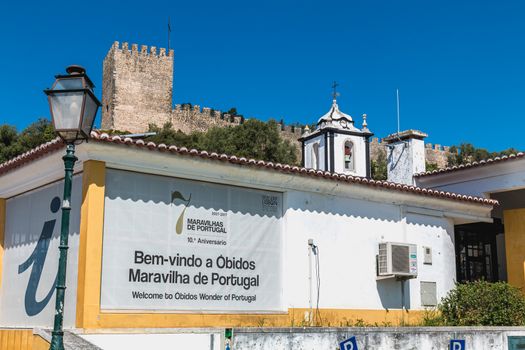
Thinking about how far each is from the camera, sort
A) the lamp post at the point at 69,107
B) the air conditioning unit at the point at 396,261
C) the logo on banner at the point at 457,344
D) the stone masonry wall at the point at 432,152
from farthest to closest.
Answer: the stone masonry wall at the point at 432,152
the air conditioning unit at the point at 396,261
the logo on banner at the point at 457,344
the lamp post at the point at 69,107

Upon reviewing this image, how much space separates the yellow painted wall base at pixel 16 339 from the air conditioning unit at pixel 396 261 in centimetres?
684

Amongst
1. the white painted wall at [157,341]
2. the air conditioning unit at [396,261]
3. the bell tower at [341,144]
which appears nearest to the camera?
the white painted wall at [157,341]

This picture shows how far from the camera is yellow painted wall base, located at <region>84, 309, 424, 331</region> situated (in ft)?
34.0

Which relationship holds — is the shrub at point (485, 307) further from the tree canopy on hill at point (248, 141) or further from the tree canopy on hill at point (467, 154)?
the tree canopy on hill at point (467, 154)

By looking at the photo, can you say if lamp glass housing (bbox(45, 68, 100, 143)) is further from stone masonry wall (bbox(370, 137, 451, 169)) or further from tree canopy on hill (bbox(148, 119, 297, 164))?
stone masonry wall (bbox(370, 137, 451, 169))

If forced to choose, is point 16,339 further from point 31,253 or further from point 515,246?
point 515,246

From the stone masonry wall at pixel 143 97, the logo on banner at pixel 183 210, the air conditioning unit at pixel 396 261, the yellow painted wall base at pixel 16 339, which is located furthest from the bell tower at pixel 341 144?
the stone masonry wall at pixel 143 97

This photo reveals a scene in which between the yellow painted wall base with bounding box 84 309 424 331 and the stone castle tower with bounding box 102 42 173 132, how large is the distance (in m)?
46.7

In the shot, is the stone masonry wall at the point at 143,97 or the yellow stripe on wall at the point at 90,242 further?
the stone masonry wall at the point at 143,97

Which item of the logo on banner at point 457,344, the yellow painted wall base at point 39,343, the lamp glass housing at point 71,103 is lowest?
the logo on banner at point 457,344

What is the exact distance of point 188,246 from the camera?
37.7ft

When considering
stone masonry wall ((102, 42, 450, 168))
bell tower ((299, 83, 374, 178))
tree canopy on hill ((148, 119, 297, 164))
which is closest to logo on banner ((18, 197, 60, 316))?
bell tower ((299, 83, 374, 178))

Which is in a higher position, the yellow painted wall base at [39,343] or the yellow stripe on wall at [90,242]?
the yellow stripe on wall at [90,242]

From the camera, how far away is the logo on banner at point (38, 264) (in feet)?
37.8
